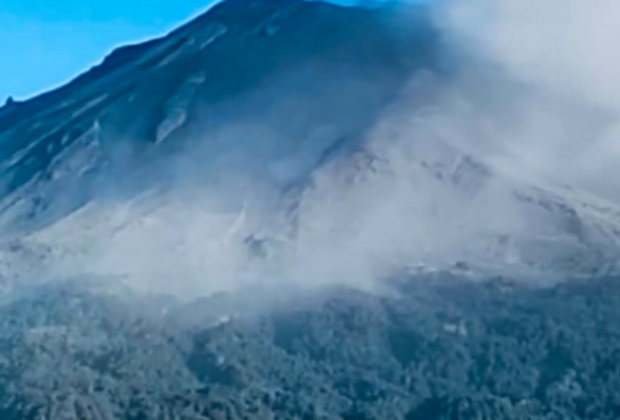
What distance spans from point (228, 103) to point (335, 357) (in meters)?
23.4

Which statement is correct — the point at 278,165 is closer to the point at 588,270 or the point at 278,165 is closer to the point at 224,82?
the point at 224,82

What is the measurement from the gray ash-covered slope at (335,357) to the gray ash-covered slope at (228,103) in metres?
11.4

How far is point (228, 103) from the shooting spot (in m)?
67.9

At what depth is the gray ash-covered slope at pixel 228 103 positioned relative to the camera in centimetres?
6400

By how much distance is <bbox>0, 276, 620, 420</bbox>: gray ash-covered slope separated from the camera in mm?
41969

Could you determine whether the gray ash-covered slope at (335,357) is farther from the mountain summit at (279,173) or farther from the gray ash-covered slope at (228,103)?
the gray ash-covered slope at (228,103)

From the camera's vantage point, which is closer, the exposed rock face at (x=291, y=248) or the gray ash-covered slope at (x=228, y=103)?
the exposed rock face at (x=291, y=248)

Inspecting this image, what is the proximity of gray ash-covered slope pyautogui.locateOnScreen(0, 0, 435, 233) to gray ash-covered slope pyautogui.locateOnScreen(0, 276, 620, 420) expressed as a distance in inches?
450

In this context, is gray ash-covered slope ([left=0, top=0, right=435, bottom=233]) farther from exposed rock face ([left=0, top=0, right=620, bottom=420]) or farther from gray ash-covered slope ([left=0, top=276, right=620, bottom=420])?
gray ash-covered slope ([left=0, top=276, right=620, bottom=420])

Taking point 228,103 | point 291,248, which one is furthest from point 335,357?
point 228,103

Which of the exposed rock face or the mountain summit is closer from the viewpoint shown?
the exposed rock face

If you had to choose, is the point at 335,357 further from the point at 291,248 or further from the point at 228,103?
the point at 228,103

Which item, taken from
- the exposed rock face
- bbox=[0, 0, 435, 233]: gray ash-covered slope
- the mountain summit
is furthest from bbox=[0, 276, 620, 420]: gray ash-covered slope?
bbox=[0, 0, 435, 233]: gray ash-covered slope

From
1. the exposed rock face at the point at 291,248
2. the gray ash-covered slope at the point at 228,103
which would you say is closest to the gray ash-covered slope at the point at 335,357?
the exposed rock face at the point at 291,248
